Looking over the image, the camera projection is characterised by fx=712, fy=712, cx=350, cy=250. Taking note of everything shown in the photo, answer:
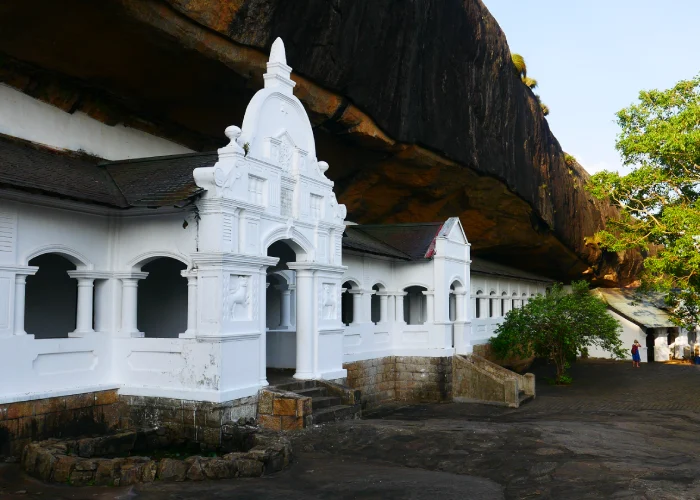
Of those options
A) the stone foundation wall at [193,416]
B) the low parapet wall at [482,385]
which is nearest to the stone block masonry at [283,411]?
the stone foundation wall at [193,416]

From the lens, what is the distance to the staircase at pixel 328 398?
13219 millimetres

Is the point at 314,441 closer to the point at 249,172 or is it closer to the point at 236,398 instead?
the point at 236,398

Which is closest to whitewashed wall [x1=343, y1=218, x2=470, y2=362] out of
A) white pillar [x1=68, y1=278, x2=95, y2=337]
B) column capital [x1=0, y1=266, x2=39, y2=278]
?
white pillar [x1=68, y1=278, x2=95, y2=337]

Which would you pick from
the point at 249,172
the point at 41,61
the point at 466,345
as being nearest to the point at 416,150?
the point at 466,345

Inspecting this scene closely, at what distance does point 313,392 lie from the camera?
13938 millimetres

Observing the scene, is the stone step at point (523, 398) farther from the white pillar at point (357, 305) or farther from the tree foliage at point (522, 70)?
the tree foliage at point (522, 70)

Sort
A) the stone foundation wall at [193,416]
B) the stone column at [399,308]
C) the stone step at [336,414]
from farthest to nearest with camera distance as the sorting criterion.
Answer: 1. the stone column at [399,308]
2. the stone step at [336,414]
3. the stone foundation wall at [193,416]

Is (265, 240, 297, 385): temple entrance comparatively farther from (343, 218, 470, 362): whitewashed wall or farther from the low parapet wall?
the low parapet wall

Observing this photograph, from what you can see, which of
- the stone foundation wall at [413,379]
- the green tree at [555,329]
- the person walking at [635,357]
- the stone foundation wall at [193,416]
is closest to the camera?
the stone foundation wall at [193,416]

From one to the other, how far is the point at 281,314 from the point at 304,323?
3034mm

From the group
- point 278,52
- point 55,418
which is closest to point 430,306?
point 278,52

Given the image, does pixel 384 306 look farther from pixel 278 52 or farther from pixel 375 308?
pixel 278 52

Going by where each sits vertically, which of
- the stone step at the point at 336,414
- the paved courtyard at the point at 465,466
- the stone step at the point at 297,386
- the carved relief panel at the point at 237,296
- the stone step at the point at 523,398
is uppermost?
the carved relief panel at the point at 237,296

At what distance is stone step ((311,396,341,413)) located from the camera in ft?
43.8
